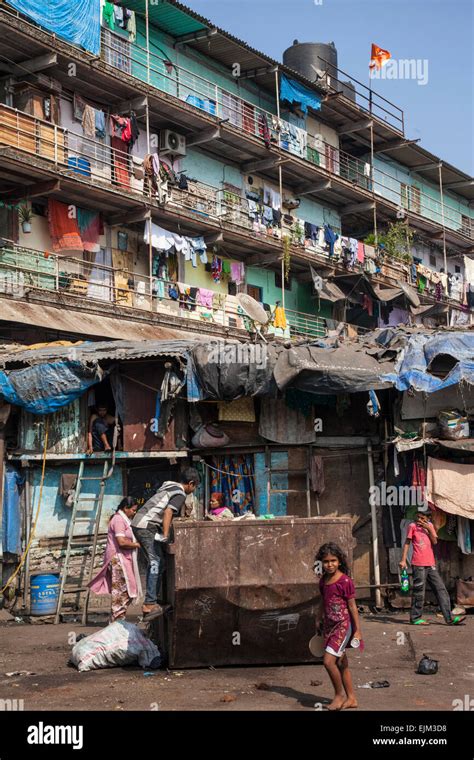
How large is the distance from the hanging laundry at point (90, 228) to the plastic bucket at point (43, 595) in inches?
425

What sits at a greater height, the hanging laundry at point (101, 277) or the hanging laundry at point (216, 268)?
the hanging laundry at point (216, 268)

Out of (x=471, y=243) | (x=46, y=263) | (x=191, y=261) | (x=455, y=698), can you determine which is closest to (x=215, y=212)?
(x=191, y=261)

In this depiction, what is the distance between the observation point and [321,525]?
8.95 metres

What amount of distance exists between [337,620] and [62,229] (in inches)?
636

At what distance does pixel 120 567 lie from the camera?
1013 centimetres

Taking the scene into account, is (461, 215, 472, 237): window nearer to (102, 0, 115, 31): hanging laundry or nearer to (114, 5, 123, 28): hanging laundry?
(114, 5, 123, 28): hanging laundry

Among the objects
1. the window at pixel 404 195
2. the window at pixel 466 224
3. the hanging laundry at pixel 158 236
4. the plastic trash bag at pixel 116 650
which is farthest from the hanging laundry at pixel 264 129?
the plastic trash bag at pixel 116 650

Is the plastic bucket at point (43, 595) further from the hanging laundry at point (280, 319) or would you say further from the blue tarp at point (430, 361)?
the hanging laundry at point (280, 319)

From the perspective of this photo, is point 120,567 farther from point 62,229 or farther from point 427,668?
point 62,229

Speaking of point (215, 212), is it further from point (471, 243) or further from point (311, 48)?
point (471, 243)

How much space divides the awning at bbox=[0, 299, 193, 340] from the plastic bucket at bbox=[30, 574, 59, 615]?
247 inches

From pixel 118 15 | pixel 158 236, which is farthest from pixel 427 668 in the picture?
pixel 118 15

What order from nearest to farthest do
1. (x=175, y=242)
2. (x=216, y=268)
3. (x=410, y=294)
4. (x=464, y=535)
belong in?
(x=464, y=535)
(x=175, y=242)
(x=216, y=268)
(x=410, y=294)

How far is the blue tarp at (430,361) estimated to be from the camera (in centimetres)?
1319
